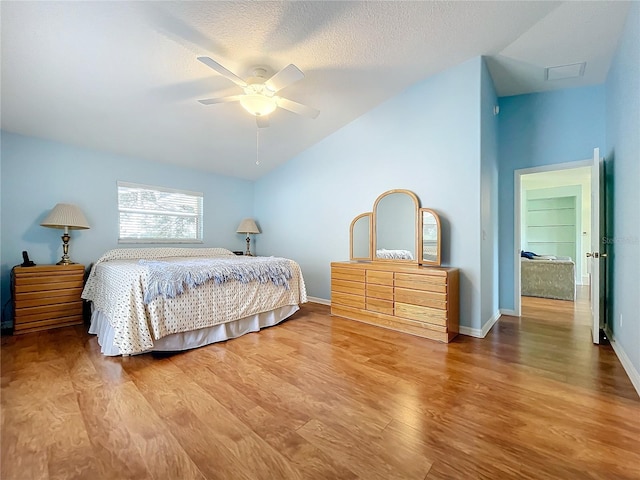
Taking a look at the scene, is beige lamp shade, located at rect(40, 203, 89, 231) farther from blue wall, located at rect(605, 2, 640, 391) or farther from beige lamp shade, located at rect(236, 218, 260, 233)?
blue wall, located at rect(605, 2, 640, 391)

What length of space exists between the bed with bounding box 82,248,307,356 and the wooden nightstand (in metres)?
0.16

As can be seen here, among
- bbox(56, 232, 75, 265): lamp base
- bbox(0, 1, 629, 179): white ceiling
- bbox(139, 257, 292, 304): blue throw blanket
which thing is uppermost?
bbox(0, 1, 629, 179): white ceiling

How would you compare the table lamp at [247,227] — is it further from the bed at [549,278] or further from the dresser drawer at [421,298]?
the bed at [549,278]

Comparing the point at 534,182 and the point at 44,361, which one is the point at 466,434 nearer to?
the point at 44,361

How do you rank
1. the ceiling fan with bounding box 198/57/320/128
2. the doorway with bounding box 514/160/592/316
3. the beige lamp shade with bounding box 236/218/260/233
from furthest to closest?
1. the doorway with bounding box 514/160/592/316
2. the beige lamp shade with bounding box 236/218/260/233
3. the ceiling fan with bounding box 198/57/320/128

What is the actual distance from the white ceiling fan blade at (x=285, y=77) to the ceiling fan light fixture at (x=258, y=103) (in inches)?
4.9

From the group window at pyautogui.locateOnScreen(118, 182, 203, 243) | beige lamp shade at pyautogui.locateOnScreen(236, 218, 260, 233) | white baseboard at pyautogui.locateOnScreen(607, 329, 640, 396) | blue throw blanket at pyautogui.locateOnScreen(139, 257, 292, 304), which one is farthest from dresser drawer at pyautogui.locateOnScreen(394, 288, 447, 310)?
window at pyautogui.locateOnScreen(118, 182, 203, 243)

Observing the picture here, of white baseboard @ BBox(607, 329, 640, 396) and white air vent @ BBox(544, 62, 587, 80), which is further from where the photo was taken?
white air vent @ BBox(544, 62, 587, 80)

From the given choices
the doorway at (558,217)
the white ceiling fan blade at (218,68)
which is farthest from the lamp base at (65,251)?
the doorway at (558,217)

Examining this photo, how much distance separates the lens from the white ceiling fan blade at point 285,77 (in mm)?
2046

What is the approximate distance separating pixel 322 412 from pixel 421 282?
1.74 meters

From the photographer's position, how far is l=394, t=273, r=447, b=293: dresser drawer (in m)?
2.70

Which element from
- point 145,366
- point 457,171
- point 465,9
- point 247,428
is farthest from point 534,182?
point 145,366

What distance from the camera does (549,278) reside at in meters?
4.65
